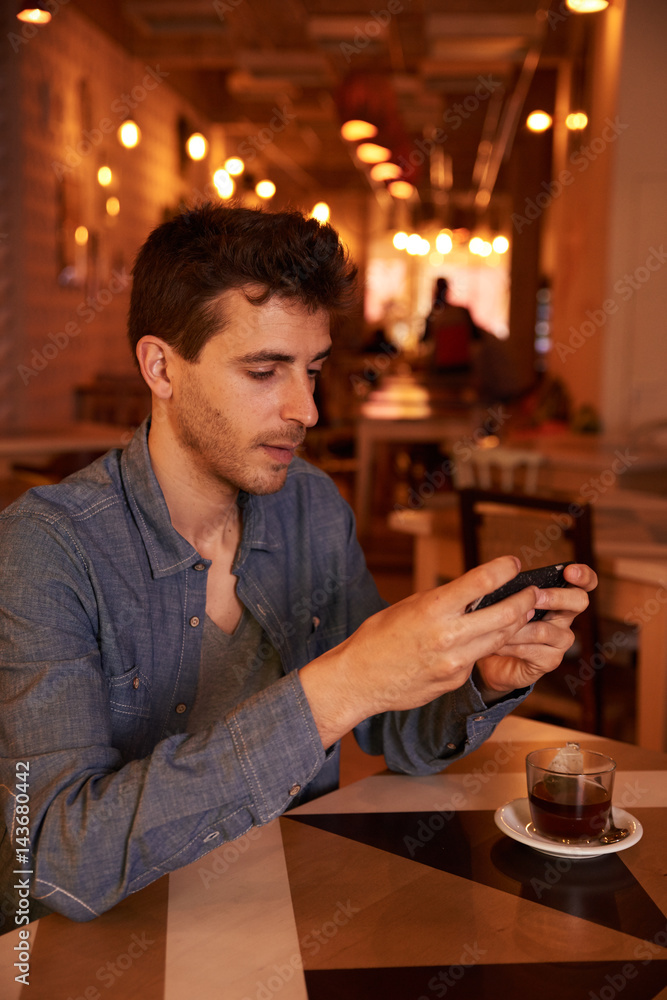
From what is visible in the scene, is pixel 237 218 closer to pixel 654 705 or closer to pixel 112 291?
pixel 654 705

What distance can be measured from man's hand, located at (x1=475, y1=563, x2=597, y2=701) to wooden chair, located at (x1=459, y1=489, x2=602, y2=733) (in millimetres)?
1178

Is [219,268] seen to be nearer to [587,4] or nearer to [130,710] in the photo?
[130,710]

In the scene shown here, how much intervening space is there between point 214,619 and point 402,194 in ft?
34.3

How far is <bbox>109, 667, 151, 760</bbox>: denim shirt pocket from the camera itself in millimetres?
1221

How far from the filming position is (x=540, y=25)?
261 inches

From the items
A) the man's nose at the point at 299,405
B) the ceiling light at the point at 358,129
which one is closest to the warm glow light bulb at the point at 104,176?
the ceiling light at the point at 358,129

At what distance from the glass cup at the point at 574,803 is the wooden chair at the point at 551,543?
137 cm

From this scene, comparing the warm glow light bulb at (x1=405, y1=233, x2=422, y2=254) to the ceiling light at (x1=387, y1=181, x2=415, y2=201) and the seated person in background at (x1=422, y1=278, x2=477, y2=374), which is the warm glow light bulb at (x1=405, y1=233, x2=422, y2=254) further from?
the seated person in background at (x1=422, y1=278, x2=477, y2=374)

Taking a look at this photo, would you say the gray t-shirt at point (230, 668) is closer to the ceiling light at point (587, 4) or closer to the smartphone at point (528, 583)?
the smartphone at point (528, 583)

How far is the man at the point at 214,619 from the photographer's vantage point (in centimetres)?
95

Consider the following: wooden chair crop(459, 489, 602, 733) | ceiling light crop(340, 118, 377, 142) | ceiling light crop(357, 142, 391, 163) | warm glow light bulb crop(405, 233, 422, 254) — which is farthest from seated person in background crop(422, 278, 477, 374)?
warm glow light bulb crop(405, 233, 422, 254)

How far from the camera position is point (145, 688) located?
1254 millimetres

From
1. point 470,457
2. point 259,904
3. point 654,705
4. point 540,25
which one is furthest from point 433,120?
point 259,904

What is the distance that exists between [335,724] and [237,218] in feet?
2.41
